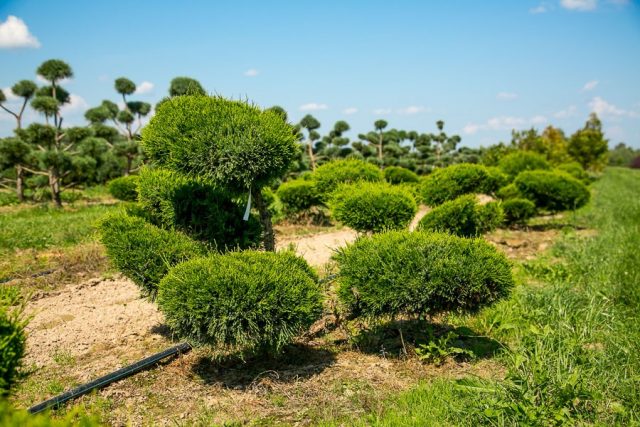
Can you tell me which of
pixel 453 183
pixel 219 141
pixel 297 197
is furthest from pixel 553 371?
pixel 297 197

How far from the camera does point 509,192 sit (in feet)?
42.6

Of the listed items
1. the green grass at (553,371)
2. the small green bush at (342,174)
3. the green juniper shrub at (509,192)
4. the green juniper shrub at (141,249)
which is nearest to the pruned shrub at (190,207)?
the green juniper shrub at (141,249)

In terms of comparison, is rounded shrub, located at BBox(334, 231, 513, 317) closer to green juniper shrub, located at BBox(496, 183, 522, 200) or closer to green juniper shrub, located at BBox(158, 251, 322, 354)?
green juniper shrub, located at BBox(158, 251, 322, 354)

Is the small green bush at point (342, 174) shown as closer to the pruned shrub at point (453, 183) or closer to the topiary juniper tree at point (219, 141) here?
the pruned shrub at point (453, 183)

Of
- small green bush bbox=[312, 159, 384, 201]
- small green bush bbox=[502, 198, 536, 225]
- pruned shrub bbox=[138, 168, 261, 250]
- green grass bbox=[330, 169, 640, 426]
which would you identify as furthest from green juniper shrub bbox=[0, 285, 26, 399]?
small green bush bbox=[502, 198, 536, 225]

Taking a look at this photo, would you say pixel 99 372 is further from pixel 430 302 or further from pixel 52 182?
pixel 52 182

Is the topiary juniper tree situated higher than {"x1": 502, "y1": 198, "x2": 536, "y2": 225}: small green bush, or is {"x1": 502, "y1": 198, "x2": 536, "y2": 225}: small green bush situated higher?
the topiary juniper tree

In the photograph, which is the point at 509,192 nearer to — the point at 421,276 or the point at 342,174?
the point at 342,174

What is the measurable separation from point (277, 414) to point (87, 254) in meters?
6.25

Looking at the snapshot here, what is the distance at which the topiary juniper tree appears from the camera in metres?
4.62

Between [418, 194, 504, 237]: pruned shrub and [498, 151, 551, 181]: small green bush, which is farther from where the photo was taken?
[498, 151, 551, 181]: small green bush

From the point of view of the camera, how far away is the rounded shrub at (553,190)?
1256 cm

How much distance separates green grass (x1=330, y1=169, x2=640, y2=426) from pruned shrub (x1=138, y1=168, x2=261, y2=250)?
2.64m

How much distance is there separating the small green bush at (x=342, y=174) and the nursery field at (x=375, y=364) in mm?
1565
